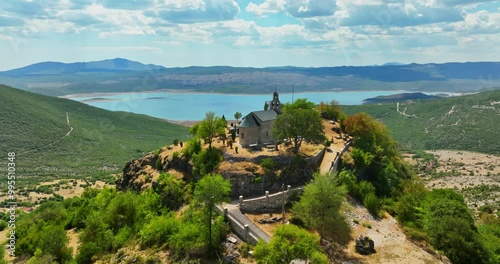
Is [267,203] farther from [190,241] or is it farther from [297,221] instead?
[190,241]

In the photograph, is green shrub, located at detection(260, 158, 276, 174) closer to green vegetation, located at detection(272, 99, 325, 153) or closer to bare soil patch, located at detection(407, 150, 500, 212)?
green vegetation, located at detection(272, 99, 325, 153)

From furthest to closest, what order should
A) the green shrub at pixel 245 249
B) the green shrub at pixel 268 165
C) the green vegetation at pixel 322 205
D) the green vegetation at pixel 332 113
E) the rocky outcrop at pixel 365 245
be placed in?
the green vegetation at pixel 332 113 → the green shrub at pixel 268 165 → the rocky outcrop at pixel 365 245 → the green vegetation at pixel 322 205 → the green shrub at pixel 245 249

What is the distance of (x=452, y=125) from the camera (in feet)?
463

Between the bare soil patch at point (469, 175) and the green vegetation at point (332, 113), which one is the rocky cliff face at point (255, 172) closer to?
the green vegetation at point (332, 113)

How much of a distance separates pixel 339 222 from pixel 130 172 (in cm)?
3144

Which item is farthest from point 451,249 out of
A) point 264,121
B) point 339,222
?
point 264,121

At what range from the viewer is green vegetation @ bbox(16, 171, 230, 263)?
28.8 m

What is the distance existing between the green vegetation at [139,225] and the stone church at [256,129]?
8589mm

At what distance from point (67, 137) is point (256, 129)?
94984 millimetres

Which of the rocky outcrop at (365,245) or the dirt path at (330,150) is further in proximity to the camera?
the dirt path at (330,150)

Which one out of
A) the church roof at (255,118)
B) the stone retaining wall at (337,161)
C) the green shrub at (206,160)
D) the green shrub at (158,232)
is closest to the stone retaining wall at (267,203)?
the green shrub at (158,232)

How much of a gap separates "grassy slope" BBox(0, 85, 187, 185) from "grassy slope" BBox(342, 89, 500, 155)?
3357 inches

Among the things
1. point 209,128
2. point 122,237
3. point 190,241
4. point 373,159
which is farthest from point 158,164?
point 373,159

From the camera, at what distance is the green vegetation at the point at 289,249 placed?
23.5 meters
